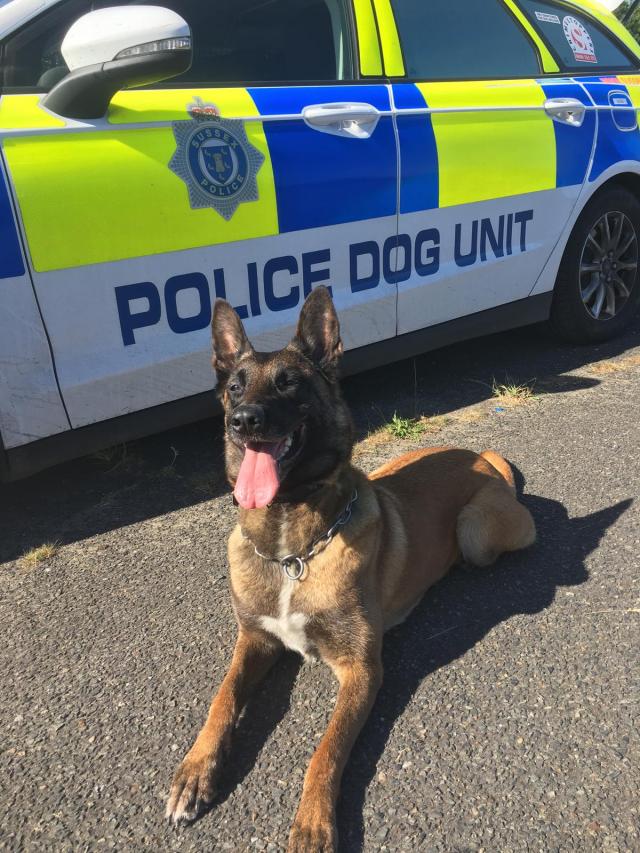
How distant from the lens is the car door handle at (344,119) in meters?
2.97

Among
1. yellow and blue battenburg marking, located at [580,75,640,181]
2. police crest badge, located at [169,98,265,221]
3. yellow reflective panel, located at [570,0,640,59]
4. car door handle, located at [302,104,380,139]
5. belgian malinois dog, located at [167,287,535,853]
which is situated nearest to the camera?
belgian malinois dog, located at [167,287,535,853]

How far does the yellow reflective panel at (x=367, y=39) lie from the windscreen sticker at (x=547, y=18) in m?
1.48

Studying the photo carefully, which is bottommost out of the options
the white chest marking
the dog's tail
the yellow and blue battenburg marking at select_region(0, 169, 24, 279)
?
the dog's tail

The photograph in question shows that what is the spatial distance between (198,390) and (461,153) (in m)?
1.78

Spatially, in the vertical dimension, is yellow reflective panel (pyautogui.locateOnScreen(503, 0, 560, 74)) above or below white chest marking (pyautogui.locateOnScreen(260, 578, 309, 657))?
above

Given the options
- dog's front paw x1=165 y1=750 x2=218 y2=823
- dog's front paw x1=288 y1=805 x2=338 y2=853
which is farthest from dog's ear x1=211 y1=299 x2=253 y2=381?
dog's front paw x1=288 y1=805 x2=338 y2=853

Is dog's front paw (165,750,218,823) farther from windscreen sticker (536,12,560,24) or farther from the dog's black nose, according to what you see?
windscreen sticker (536,12,560,24)

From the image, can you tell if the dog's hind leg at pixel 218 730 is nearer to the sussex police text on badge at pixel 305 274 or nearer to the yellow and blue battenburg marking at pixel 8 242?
the sussex police text on badge at pixel 305 274

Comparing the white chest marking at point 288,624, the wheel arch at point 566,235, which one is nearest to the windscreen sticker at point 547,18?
the wheel arch at point 566,235

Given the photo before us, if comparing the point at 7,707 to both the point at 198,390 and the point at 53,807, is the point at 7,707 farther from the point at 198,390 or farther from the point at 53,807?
the point at 198,390

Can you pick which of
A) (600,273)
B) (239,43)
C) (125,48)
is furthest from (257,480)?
(600,273)

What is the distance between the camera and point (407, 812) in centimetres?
165

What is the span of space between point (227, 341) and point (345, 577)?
0.86 meters

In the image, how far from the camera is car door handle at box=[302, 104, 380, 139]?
9.76ft
